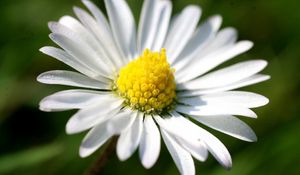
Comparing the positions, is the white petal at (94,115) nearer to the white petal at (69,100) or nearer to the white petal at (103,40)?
the white petal at (69,100)

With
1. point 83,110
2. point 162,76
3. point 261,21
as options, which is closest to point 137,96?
point 162,76

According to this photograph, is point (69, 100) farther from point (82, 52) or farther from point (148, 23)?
point (148, 23)

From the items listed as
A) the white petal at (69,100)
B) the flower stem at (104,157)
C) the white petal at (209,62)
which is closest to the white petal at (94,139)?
the white petal at (69,100)

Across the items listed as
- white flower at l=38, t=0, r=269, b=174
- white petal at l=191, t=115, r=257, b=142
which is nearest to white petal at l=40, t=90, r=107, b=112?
white flower at l=38, t=0, r=269, b=174

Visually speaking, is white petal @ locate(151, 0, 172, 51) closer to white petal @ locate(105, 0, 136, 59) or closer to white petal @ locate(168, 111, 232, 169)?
white petal @ locate(105, 0, 136, 59)

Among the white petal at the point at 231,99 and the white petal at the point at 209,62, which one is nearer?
the white petal at the point at 231,99

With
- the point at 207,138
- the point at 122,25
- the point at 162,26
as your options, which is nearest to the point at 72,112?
the point at 122,25

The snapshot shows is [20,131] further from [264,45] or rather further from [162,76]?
[264,45]
